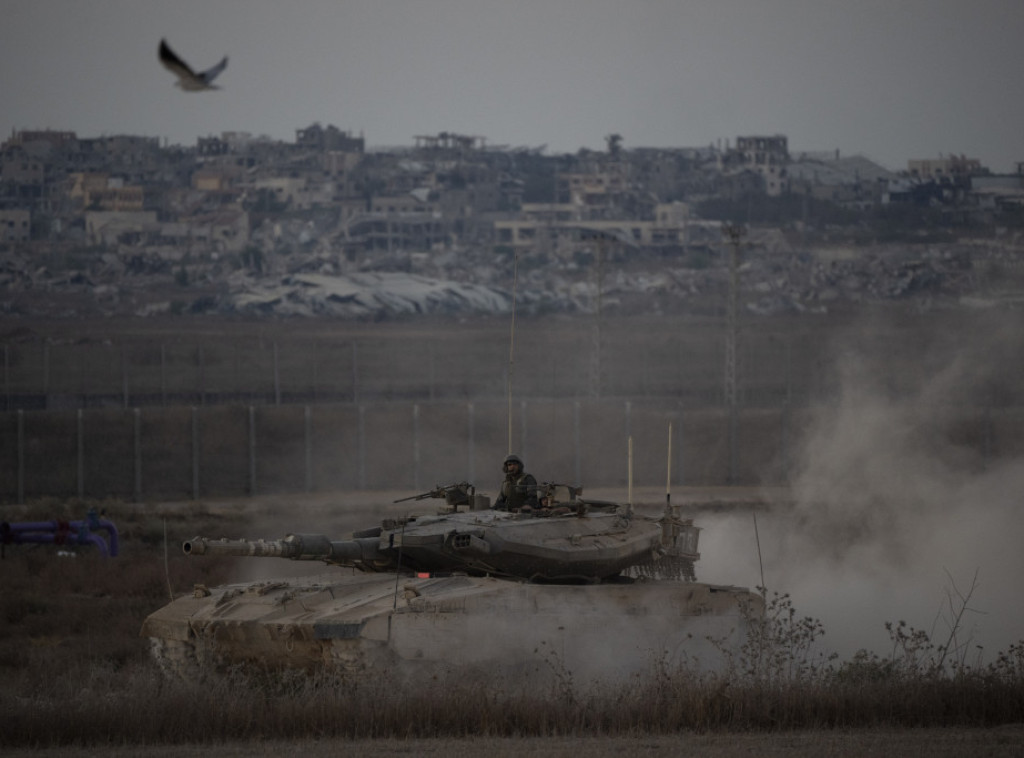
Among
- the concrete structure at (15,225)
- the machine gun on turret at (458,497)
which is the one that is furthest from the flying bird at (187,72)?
the concrete structure at (15,225)

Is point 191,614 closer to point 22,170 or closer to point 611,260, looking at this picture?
point 611,260

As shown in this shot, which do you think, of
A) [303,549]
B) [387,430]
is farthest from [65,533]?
[387,430]

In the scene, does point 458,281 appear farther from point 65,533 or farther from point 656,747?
point 656,747

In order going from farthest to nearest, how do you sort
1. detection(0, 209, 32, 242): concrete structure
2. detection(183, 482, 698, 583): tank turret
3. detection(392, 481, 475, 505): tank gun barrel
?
1. detection(0, 209, 32, 242): concrete structure
2. detection(392, 481, 475, 505): tank gun barrel
3. detection(183, 482, 698, 583): tank turret

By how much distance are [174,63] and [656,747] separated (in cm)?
725

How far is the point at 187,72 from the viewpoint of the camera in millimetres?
10570

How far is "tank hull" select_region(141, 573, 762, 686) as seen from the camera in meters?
16.2

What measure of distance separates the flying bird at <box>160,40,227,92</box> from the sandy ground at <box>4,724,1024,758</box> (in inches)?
237

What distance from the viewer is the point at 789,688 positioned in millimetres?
16188

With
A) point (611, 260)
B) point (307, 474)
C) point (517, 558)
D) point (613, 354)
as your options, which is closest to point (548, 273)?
point (611, 260)

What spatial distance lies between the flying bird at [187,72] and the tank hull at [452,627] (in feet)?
22.3

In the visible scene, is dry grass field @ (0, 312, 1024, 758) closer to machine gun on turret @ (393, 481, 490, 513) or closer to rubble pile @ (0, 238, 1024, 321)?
machine gun on turret @ (393, 481, 490, 513)

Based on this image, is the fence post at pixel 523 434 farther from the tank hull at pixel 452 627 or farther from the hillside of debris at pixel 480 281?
the hillside of debris at pixel 480 281

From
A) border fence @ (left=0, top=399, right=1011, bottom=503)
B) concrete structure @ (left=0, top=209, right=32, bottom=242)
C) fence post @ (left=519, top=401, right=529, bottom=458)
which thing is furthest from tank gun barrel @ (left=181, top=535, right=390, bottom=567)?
concrete structure @ (left=0, top=209, right=32, bottom=242)
